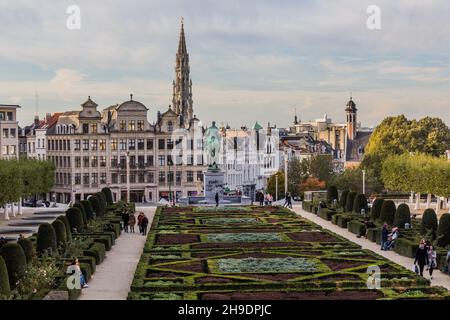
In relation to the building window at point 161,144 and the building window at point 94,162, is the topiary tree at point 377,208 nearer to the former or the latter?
the building window at point 161,144

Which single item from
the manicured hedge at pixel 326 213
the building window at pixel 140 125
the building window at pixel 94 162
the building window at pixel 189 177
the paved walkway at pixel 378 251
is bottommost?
the paved walkway at pixel 378 251

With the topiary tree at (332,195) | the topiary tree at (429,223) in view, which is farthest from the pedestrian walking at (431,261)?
the topiary tree at (332,195)

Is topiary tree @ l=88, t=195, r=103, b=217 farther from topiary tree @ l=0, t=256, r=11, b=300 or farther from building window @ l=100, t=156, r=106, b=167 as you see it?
building window @ l=100, t=156, r=106, b=167

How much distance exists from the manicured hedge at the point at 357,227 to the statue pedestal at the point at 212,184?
23.2 m

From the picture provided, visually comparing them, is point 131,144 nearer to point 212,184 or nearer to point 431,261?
point 212,184

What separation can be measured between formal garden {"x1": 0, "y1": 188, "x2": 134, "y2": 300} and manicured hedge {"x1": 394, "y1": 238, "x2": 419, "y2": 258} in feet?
42.3

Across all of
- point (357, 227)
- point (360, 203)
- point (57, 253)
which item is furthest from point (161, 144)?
point (57, 253)

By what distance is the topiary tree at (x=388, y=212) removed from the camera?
48219 mm

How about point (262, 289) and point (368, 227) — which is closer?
point (262, 289)

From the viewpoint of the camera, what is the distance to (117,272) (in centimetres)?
3319
